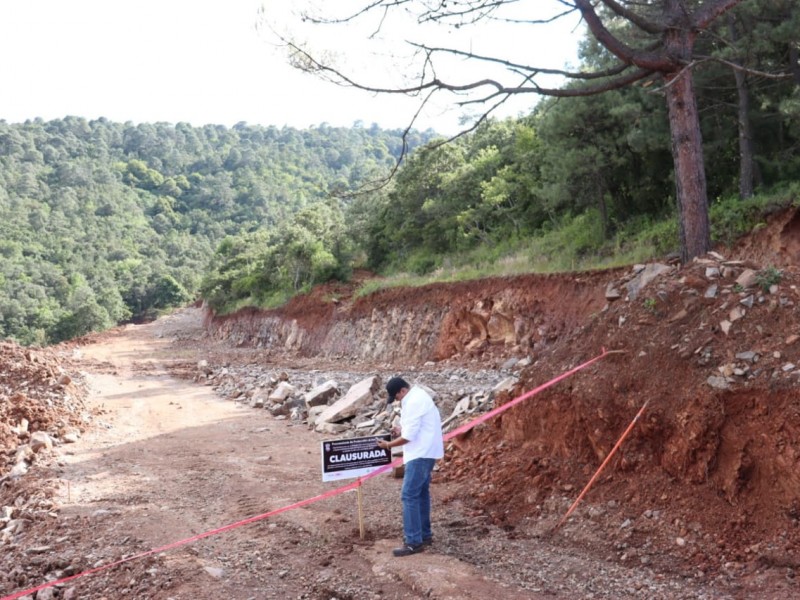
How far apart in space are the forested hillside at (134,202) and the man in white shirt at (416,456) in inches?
1050

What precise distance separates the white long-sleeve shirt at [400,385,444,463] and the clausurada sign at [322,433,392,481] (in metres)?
0.48

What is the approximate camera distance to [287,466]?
31.8 feet

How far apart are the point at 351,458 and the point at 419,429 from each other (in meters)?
0.83

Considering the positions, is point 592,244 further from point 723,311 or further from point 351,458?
point 351,458

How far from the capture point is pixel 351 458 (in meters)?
6.09

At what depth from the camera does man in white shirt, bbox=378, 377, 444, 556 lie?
560 centimetres

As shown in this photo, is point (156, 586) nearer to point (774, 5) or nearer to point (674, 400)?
point (674, 400)

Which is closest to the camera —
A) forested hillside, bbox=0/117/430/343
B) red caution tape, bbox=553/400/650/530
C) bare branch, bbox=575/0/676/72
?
red caution tape, bbox=553/400/650/530

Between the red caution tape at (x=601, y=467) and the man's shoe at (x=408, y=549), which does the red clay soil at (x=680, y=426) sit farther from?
the man's shoe at (x=408, y=549)

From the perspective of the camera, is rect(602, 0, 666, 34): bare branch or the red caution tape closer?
the red caution tape

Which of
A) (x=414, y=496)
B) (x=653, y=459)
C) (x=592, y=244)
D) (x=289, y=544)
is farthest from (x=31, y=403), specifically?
(x=592, y=244)

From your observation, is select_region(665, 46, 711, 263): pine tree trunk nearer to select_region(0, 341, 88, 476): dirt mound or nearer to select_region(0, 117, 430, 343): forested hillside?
select_region(0, 341, 88, 476): dirt mound

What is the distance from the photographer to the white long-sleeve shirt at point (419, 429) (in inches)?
223

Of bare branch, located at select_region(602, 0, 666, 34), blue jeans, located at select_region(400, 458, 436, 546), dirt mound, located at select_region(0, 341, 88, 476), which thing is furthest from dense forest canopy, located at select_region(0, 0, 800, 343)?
dirt mound, located at select_region(0, 341, 88, 476)
